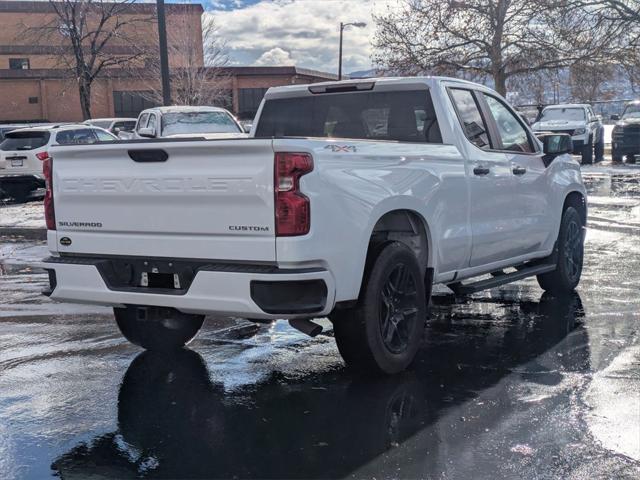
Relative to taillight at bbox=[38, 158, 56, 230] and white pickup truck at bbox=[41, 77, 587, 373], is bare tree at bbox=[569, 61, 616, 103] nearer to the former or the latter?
white pickup truck at bbox=[41, 77, 587, 373]

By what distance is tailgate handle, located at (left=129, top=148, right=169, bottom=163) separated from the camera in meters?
4.81

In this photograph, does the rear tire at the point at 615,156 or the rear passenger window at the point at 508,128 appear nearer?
the rear passenger window at the point at 508,128

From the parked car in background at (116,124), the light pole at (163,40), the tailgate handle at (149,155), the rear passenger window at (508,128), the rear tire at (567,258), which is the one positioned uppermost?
the light pole at (163,40)

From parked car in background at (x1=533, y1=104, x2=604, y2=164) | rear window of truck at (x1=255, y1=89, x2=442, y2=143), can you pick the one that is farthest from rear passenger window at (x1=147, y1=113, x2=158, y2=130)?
parked car in background at (x1=533, y1=104, x2=604, y2=164)

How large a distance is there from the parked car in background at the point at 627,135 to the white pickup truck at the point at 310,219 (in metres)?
21.9

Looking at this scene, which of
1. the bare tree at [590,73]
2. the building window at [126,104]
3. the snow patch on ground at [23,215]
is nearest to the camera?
the snow patch on ground at [23,215]

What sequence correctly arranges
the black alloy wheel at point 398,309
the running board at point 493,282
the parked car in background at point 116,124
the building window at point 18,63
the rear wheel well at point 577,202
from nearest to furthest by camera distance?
the black alloy wheel at point 398,309, the running board at point 493,282, the rear wheel well at point 577,202, the parked car in background at point 116,124, the building window at point 18,63

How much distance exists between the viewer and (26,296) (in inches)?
334

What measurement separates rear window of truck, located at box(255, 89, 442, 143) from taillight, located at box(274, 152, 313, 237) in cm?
201

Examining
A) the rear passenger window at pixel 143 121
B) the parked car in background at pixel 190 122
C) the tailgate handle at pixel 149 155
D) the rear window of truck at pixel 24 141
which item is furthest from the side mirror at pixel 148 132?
the tailgate handle at pixel 149 155

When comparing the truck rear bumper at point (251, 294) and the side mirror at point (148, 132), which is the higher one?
the side mirror at point (148, 132)

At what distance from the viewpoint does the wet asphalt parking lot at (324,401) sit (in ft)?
13.0

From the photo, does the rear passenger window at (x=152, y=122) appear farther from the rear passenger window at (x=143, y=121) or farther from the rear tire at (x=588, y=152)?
the rear tire at (x=588, y=152)

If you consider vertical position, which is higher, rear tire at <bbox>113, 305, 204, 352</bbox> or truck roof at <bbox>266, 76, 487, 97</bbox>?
truck roof at <bbox>266, 76, 487, 97</bbox>
